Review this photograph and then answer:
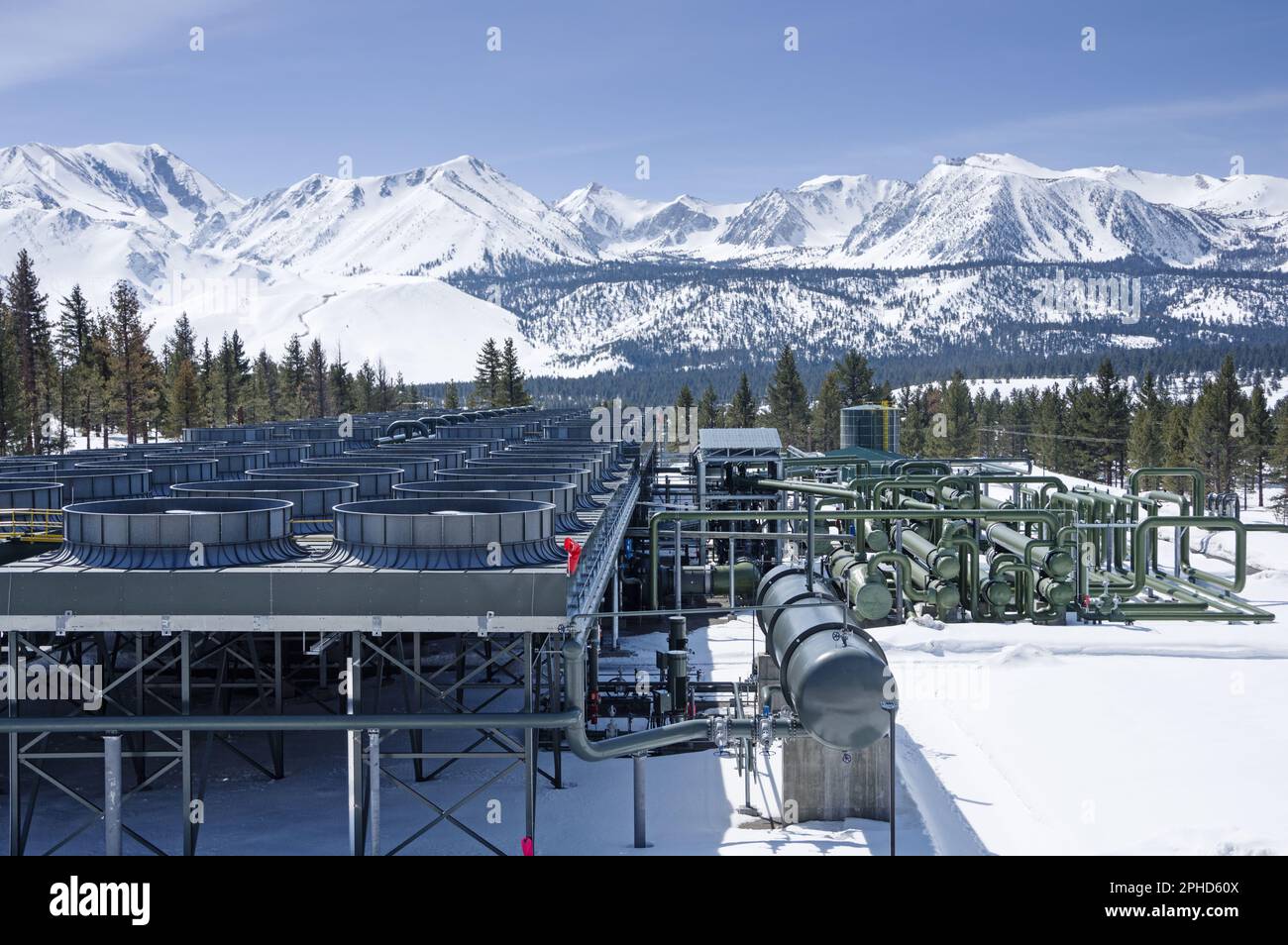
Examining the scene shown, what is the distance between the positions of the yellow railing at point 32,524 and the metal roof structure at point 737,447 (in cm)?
3310

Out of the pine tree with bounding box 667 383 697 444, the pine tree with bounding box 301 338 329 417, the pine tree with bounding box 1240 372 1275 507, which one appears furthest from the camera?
the pine tree with bounding box 301 338 329 417

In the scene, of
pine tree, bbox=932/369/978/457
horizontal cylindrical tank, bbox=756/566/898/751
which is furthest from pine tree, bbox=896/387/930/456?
horizontal cylindrical tank, bbox=756/566/898/751

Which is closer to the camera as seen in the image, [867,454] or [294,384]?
[867,454]

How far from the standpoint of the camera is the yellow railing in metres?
27.2

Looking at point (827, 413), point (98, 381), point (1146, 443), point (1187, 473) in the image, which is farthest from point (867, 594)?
point (827, 413)

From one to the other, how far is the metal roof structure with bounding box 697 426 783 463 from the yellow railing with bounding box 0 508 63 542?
3310cm

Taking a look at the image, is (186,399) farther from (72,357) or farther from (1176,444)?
(1176,444)

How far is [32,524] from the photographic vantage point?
1094 inches

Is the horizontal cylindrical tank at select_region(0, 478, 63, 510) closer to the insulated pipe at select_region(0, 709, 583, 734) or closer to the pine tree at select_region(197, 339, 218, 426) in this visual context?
the insulated pipe at select_region(0, 709, 583, 734)

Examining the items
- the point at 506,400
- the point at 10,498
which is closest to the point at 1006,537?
the point at 10,498

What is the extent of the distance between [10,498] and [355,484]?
829 centimetres

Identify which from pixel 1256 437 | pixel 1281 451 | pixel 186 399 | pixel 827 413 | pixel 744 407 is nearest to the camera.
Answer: pixel 1281 451

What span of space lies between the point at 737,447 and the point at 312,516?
31.8 m
